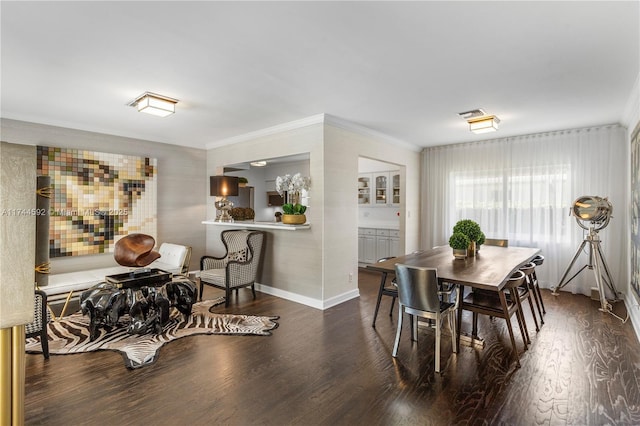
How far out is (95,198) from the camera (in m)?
4.67

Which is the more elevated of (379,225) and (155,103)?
(155,103)

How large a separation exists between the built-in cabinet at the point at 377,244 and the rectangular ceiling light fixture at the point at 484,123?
261 cm

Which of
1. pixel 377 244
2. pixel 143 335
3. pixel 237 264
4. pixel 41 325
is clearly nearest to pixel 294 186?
pixel 237 264

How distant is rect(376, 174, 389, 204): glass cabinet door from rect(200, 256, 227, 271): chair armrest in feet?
11.6

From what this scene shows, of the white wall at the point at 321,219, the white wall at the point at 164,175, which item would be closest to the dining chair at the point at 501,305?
the white wall at the point at 321,219

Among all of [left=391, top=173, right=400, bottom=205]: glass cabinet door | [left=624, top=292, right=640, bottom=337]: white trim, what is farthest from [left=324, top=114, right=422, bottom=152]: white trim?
[left=624, top=292, right=640, bottom=337]: white trim

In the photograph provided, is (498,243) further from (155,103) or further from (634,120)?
(155,103)

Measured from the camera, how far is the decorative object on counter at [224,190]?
5.04 metres

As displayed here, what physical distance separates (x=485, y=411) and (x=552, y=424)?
0.36m

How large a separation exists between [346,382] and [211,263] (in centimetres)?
308

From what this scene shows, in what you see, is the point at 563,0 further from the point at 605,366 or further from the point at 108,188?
the point at 108,188

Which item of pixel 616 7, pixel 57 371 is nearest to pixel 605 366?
pixel 616 7

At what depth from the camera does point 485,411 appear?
207 cm

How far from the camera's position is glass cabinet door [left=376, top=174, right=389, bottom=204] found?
269 inches
